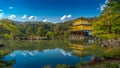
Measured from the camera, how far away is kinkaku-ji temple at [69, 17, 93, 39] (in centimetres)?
2245

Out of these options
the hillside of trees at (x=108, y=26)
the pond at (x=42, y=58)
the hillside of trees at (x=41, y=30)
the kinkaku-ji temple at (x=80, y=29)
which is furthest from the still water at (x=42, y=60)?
the kinkaku-ji temple at (x=80, y=29)

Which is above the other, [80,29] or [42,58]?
[80,29]

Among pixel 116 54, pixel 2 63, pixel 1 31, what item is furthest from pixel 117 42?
pixel 2 63

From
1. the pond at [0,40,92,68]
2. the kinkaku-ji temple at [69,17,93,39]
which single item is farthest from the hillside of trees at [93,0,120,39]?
the kinkaku-ji temple at [69,17,93,39]

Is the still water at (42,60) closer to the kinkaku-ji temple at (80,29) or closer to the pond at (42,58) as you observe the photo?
the pond at (42,58)

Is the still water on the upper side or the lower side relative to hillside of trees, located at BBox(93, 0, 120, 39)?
lower

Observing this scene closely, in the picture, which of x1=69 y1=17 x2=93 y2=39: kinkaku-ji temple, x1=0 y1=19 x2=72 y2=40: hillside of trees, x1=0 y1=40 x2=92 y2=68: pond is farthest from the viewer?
x1=0 y1=19 x2=72 y2=40: hillside of trees

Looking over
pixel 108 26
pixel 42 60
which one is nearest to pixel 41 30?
pixel 108 26

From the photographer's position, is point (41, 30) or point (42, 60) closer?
point (42, 60)

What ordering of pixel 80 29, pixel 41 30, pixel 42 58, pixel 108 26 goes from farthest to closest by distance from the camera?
1. pixel 80 29
2. pixel 41 30
3. pixel 108 26
4. pixel 42 58

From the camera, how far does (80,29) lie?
23578mm

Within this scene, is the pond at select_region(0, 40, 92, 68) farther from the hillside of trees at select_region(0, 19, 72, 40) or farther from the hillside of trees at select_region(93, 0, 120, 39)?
the hillside of trees at select_region(0, 19, 72, 40)

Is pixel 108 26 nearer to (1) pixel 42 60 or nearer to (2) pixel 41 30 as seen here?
(1) pixel 42 60

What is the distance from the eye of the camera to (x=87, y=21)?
23.4 meters
